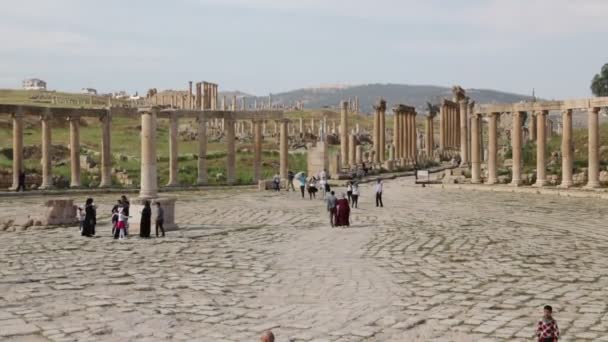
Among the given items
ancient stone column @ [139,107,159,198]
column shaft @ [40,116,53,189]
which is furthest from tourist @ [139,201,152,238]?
column shaft @ [40,116,53,189]

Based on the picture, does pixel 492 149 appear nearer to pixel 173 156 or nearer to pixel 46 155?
pixel 173 156

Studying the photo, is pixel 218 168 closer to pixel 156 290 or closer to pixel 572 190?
pixel 572 190

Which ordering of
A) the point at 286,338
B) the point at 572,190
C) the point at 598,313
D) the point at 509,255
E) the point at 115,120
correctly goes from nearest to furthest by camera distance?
the point at 286,338
the point at 598,313
the point at 509,255
the point at 572,190
the point at 115,120

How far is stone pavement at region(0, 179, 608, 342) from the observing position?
34.8ft

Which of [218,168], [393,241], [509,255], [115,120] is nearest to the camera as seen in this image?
[509,255]

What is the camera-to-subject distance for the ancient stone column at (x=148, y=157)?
2319 centimetres

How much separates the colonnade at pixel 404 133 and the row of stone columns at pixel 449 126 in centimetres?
780

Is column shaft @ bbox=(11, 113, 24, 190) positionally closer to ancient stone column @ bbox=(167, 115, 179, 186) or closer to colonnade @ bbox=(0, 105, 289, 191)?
colonnade @ bbox=(0, 105, 289, 191)

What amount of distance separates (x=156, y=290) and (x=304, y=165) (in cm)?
4860

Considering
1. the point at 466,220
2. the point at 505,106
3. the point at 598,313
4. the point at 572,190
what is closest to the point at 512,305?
the point at 598,313

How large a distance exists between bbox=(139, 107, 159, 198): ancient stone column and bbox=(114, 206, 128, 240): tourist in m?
2.83

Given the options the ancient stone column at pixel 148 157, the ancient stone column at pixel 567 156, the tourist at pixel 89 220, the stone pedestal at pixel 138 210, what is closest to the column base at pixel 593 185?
the ancient stone column at pixel 567 156

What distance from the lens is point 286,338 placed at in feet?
33.2

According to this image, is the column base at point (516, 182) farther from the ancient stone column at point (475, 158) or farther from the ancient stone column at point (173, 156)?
the ancient stone column at point (173, 156)
